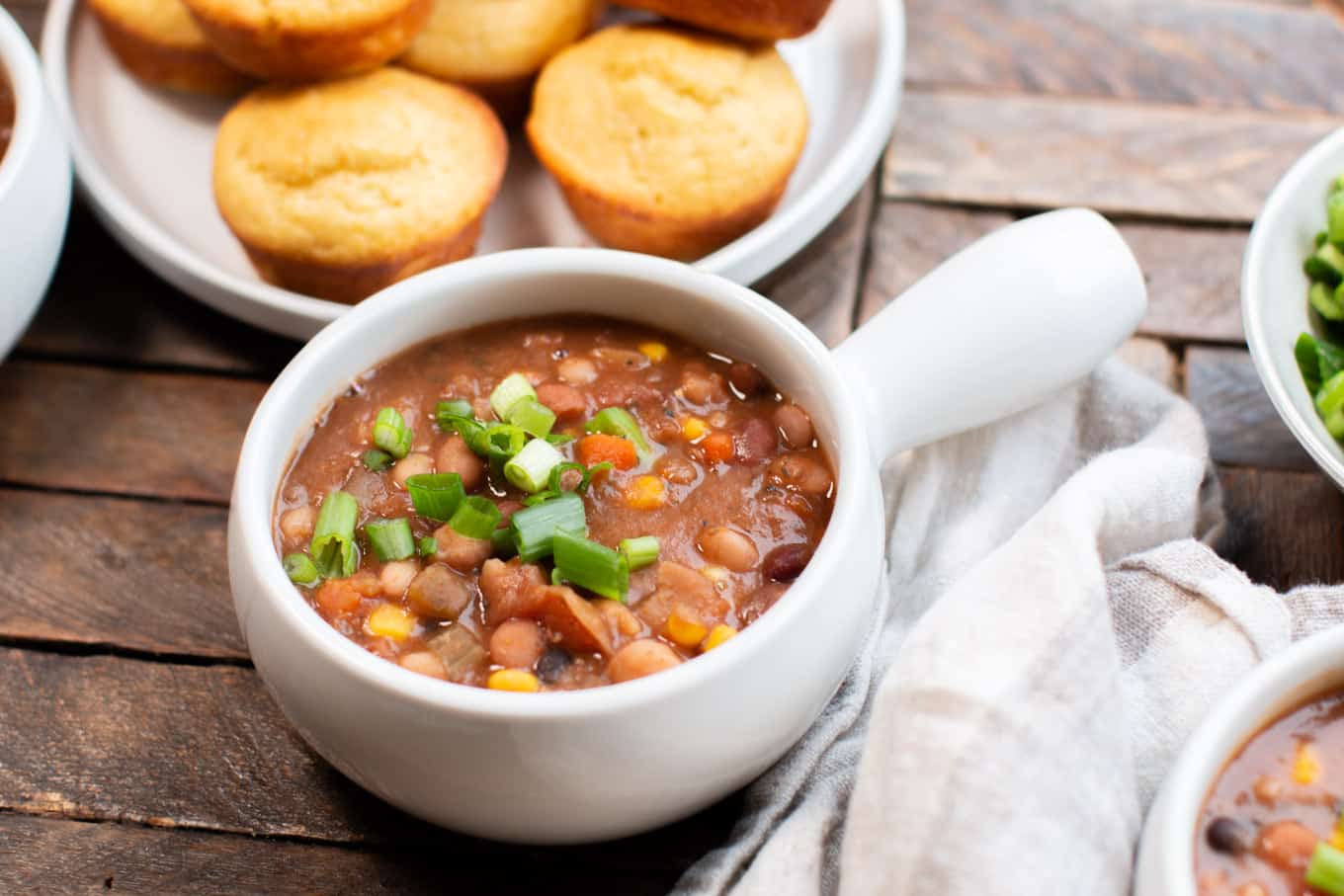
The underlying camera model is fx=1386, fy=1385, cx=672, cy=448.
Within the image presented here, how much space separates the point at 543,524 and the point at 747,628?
32 centimetres

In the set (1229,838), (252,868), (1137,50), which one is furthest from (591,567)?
(1137,50)

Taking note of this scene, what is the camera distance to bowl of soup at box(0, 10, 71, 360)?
2281mm

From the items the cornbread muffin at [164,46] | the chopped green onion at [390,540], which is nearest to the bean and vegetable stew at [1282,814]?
the chopped green onion at [390,540]

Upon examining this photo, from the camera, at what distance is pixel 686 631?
1.76m

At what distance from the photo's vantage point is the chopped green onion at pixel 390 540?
1.86 metres

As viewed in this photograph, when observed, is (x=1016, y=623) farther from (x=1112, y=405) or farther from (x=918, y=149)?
(x=918, y=149)

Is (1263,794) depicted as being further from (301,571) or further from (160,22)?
(160,22)

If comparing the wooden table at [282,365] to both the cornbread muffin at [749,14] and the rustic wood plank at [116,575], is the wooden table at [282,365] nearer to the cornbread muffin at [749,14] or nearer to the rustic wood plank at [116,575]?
the rustic wood plank at [116,575]

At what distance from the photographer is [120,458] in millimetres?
2455

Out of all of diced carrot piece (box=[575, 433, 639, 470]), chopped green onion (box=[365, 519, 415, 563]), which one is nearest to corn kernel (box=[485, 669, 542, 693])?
chopped green onion (box=[365, 519, 415, 563])

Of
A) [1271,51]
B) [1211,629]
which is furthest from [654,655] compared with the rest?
[1271,51]

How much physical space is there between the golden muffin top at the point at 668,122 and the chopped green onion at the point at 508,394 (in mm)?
647

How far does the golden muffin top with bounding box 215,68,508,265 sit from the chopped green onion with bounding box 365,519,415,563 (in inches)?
31.4

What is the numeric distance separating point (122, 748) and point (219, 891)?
294 millimetres
